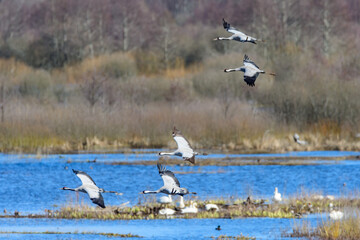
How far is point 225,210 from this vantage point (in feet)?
63.4

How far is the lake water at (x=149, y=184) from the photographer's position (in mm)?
18173

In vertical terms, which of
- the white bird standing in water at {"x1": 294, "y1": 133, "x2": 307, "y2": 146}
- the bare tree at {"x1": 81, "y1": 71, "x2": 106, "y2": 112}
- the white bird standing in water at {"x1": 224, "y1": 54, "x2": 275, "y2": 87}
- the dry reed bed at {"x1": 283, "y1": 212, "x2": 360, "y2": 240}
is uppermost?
the bare tree at {"x1": 81, "y1": 71, "x2": 106, "y2": 112}

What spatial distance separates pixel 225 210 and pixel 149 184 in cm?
851

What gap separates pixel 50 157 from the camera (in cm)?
3416

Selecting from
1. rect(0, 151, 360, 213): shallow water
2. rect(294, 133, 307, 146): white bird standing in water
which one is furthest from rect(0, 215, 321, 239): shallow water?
rect(294, 133, 307, 146): white bird standing in water

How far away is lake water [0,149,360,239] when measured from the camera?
1817 centimetres

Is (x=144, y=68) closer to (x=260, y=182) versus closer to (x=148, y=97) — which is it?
(x=148, y=97)

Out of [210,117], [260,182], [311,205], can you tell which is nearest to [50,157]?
[210,117]

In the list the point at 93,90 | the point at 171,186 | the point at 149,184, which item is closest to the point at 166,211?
the point at 171,186

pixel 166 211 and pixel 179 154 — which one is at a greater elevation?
pixel 179 154

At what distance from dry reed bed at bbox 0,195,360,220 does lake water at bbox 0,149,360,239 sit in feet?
1.02

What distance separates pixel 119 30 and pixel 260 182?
1663 inches

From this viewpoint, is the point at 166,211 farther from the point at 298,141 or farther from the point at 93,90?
the point at 93,90

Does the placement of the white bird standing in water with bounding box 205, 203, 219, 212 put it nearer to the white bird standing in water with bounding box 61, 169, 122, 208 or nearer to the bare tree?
the white bird standing in water with bounding box 61, 169, 122, 208
